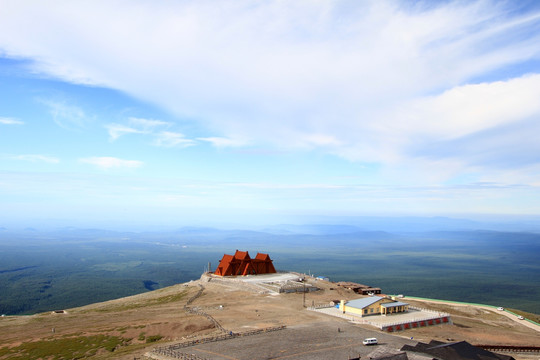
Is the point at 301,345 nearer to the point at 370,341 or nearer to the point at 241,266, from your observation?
the point at 370,341

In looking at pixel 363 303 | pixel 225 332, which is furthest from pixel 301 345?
pixel 363 303

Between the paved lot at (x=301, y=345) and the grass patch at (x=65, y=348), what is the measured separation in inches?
449

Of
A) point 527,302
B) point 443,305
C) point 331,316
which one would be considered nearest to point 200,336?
point 331,316

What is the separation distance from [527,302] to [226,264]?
92938 millimetres

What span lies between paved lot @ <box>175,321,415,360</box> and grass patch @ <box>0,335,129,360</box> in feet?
37.4

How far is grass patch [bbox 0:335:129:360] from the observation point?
37.9m

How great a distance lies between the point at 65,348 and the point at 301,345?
26.7 meters

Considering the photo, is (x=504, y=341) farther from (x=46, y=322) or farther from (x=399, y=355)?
(x=46, y=322)

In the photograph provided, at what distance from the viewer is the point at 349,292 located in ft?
236

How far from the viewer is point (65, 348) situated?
3981 centimetres

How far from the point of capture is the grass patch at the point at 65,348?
37.9 m

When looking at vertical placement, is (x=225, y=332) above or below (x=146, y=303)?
Result: above

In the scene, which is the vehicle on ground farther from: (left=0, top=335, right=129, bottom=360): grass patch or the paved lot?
(left=0, top=335, right=129, bottom=360): grass patch

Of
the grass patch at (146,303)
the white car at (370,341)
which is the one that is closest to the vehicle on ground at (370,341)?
the white car at (370,341)
